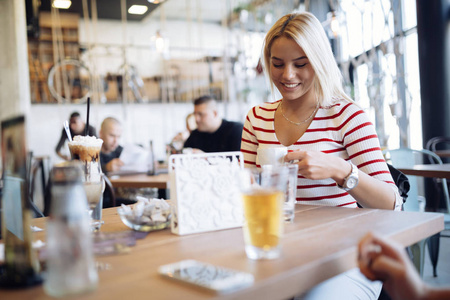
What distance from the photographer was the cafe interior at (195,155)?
727mm

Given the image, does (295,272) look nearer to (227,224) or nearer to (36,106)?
(227,224)

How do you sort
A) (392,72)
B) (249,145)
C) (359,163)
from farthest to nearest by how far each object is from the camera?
1. (392,72)
2. (249,145)
3. (359,163)

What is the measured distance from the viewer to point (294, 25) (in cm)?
160

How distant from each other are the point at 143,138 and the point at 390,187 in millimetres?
7309

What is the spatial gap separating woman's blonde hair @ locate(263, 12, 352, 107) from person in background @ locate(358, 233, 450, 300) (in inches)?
36.6

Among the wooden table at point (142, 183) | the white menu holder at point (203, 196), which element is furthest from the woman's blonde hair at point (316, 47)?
the wooden table at point (142, 183)

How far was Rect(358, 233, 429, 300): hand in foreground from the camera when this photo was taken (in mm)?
710

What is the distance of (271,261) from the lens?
79 cm

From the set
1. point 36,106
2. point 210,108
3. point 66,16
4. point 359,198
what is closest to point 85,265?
point 359,198

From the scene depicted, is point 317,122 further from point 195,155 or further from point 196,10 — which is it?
point 196,10

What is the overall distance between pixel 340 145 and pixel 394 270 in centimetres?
93

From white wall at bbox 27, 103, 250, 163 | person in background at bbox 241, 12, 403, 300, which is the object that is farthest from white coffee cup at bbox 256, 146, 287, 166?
white wall at bbox 27, 103, 250, 163

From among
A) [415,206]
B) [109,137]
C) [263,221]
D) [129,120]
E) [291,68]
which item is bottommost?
[415,206]

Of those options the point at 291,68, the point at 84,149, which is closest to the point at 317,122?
the point at 291,68
